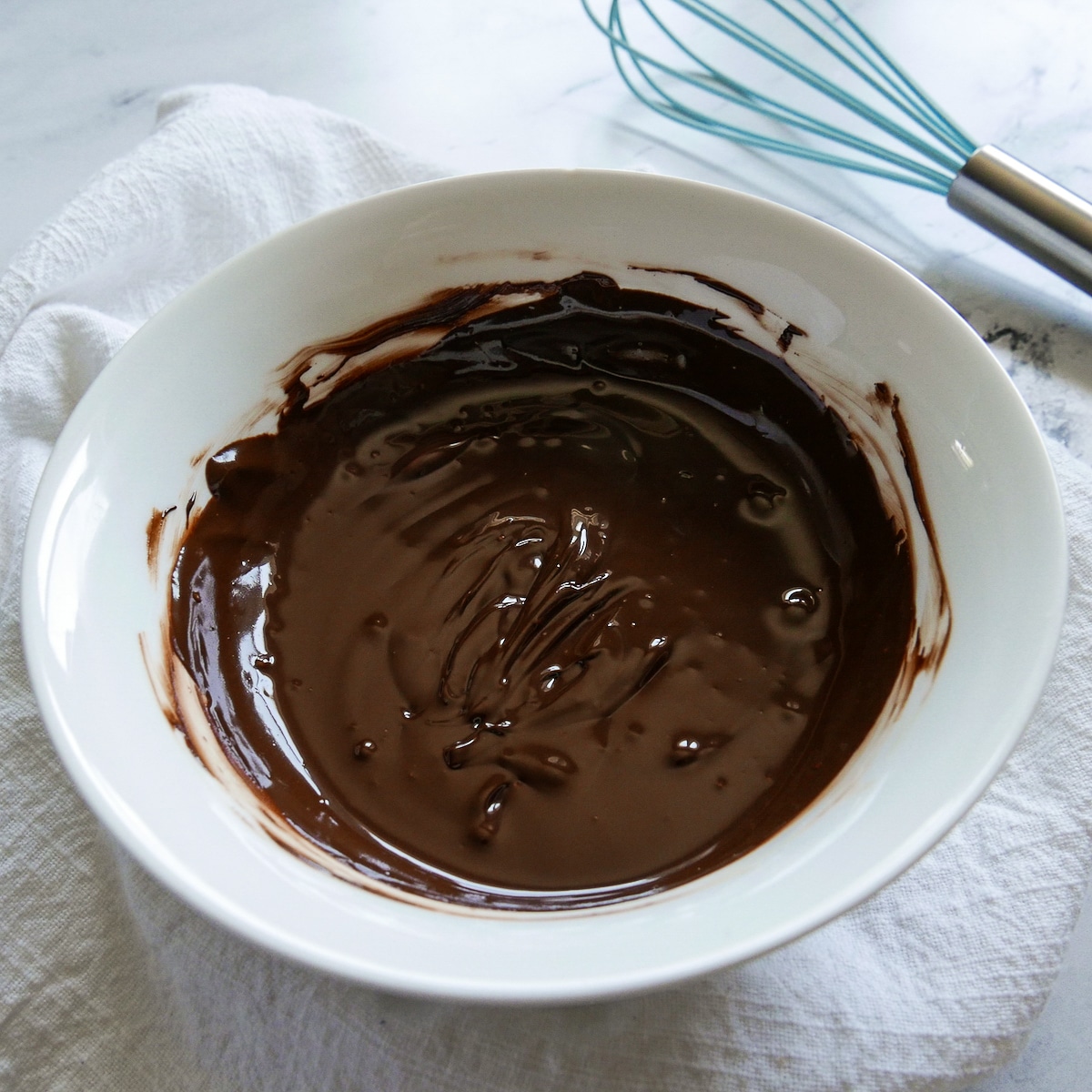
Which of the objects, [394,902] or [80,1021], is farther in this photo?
[80,1021]

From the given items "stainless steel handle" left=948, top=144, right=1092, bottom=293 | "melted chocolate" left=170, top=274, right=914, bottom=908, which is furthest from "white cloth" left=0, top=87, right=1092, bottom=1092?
"stainless steel handle" left=948, top=144, right=1092, bottom=293

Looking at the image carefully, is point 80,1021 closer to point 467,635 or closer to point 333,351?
point 467,635

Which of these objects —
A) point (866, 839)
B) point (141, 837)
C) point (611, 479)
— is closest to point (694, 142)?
point (611, 479)

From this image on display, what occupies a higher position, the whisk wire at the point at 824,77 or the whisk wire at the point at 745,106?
the whisk wire at the point at 824,77

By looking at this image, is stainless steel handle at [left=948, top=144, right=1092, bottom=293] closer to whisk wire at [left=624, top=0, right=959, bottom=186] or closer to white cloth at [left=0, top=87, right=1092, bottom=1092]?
whisk wire at [left=624, top=0, right=959, bottom=186]

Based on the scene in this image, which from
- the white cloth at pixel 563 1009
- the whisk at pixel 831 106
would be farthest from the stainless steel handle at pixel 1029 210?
the white cloth at pixel 563 1009

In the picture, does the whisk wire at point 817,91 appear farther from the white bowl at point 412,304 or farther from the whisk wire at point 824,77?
the white bowl at point 412,304
